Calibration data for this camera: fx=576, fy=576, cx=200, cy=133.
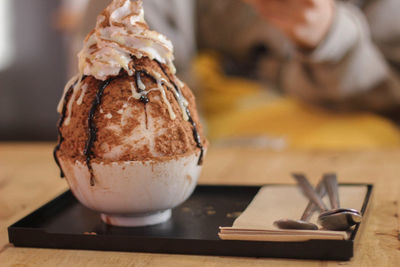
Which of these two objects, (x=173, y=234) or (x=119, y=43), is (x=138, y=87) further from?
(x=173, y=234)

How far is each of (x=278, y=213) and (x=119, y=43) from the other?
0.26 metres

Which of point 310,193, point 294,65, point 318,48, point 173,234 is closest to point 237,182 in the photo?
point 310,193

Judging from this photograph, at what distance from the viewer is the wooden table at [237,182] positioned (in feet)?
1.85

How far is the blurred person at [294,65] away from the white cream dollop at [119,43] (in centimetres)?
56

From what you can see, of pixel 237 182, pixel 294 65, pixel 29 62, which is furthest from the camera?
pixel 29 62

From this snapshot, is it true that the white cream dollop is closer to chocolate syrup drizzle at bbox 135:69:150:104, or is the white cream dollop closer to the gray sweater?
chocolate syrup drizzle at bbox 135:69:150:104

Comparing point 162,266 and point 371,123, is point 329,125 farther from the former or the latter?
point 162,266

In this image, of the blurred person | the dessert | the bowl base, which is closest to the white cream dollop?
the dessert

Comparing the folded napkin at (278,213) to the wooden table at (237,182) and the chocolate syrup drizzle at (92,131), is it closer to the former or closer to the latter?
the wooden table at (237,182)

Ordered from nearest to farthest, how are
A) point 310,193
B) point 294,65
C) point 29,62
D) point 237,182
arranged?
point 310,193 → point 237,182 → point 294,65 → point 29,62

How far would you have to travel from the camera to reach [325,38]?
4.47ft

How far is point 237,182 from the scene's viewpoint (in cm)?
94

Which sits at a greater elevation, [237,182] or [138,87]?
[138,87]

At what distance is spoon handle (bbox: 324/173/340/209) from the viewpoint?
68 cm
